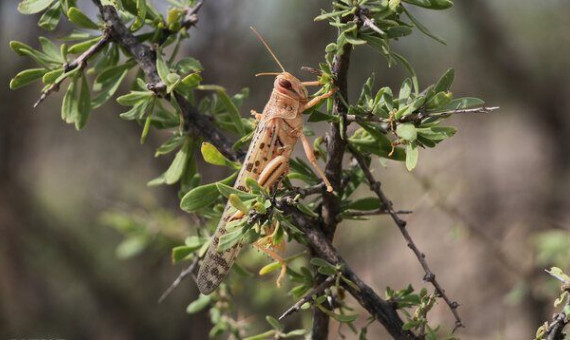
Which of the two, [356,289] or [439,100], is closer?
[439,100]

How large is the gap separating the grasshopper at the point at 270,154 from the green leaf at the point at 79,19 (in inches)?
14.5

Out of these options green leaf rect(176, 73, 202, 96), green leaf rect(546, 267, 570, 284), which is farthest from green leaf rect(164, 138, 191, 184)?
green leaf rect(546, 267, 570, 284)

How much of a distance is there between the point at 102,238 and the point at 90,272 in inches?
19.2

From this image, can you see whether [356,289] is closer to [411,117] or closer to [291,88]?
[411,117]

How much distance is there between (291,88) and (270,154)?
0.21 metres

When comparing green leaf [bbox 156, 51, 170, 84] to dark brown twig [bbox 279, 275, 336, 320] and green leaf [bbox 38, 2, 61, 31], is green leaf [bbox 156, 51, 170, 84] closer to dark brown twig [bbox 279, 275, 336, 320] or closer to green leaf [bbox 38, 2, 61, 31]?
green leaf [bbox 38, 2, 61, 31]

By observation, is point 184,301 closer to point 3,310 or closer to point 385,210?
point 3,310

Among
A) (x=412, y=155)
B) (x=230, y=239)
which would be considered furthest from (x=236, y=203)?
(x=412, y=155)

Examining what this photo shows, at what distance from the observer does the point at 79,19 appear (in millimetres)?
1264

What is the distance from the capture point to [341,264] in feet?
3.83

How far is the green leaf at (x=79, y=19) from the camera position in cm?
122

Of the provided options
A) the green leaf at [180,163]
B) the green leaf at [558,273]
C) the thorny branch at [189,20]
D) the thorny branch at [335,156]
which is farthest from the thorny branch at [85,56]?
the green leaf at [558,273]

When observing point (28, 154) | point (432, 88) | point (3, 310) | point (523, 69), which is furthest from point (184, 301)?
point (432, 88)

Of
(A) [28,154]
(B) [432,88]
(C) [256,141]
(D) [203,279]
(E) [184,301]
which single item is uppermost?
(B) [432,88]
